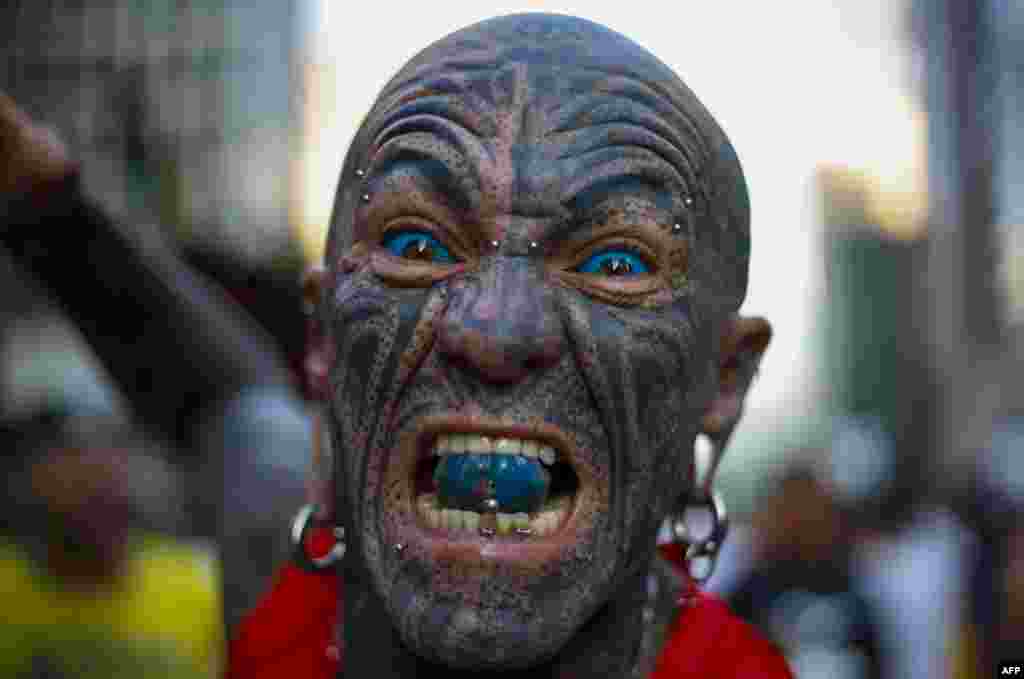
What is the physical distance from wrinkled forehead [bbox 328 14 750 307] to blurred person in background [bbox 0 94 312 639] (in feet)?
2.96

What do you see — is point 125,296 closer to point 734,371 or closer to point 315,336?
point 315,336

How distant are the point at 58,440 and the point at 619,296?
3420mm

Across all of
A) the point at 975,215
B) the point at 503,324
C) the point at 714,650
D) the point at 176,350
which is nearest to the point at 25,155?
the point at 176,350

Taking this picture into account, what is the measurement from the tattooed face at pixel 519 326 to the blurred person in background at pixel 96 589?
72.7 inches

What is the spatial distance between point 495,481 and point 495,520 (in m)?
0.05

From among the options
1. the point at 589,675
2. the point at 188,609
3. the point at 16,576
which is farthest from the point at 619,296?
the point at 16,576

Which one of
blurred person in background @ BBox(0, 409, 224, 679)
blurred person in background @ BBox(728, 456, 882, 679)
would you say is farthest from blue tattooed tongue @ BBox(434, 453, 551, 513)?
blurred person in background @ BBox(728, 456, 882, 679)

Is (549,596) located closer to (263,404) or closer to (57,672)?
(263,404)

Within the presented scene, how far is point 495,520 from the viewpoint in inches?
64.6

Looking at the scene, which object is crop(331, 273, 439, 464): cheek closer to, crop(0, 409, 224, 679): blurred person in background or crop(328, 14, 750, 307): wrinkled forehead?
crop(328, 14, 750, 307): wrinkled forehead

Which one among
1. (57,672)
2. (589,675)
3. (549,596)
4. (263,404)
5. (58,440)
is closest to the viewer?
(549,596)

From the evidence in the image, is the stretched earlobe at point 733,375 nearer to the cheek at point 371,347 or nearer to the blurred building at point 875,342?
the cheek at point 371,347

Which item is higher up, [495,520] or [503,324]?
[503,324]

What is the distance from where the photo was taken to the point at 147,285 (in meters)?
2.73
